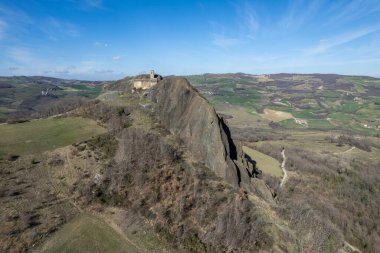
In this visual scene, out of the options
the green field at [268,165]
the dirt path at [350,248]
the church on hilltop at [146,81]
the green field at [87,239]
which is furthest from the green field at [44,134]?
the dirt path at [350,248]

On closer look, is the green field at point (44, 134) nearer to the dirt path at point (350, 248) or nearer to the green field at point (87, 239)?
the green field at point (87, 239)

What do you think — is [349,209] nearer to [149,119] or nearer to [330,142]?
[149,119]

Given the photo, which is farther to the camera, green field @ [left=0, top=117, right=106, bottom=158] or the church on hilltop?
the church on hilltop

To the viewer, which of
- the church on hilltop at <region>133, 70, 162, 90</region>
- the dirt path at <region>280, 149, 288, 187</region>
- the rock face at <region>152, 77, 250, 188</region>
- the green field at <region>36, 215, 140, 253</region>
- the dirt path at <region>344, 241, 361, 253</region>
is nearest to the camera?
the green field at <region>36, 215, 140, 253</region>

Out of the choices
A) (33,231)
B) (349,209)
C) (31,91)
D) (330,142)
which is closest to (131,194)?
(33,231)

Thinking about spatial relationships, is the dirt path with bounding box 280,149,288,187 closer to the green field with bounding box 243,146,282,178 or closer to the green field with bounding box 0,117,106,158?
the green field with bounding box 243,146,282,178

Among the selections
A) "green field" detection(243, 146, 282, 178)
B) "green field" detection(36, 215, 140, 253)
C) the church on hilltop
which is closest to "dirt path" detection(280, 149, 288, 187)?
"green field" detection(243, 146, 282, 178)

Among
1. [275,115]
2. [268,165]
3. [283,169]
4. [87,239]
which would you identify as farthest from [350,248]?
[275,115]
